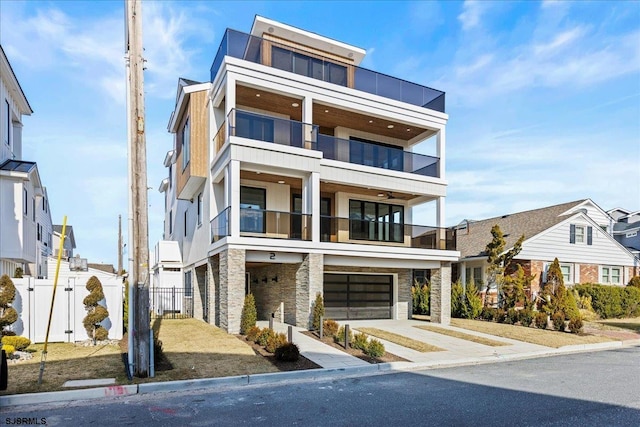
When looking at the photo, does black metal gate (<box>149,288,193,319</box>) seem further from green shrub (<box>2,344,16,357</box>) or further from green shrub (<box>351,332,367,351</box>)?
green shrub (<box>351,332,367,351</box>)

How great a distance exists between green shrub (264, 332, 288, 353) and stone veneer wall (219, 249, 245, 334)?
298 centimetres

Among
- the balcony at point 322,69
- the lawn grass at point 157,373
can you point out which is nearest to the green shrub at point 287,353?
the lawn grass at point 157,373

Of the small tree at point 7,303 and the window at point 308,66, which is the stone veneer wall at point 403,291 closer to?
the window at point 308,66

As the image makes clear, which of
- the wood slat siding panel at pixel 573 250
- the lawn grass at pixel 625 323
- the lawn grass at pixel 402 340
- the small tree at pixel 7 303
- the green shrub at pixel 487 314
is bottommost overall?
the lawn grass at pixel 625 323

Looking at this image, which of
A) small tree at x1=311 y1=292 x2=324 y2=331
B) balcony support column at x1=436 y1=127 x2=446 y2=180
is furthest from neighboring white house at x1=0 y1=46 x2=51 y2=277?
balcony support column at x1=436 y1=127 x2=446 y2=180

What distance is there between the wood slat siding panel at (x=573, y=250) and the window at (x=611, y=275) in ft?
1.41

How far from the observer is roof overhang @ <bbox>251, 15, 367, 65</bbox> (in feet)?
58.7

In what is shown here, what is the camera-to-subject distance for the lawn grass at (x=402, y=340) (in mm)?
13137

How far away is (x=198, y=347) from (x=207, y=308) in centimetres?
622

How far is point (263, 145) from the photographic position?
15.6 m

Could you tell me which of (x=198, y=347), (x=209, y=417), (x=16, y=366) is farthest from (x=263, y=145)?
(x=209, y=417)

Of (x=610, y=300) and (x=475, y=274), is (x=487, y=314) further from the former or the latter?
(x=610, y=300)

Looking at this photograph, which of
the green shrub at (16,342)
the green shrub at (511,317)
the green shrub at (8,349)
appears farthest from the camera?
the green shrub at (511,317)

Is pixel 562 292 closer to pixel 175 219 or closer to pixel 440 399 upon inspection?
pixel 440 399
